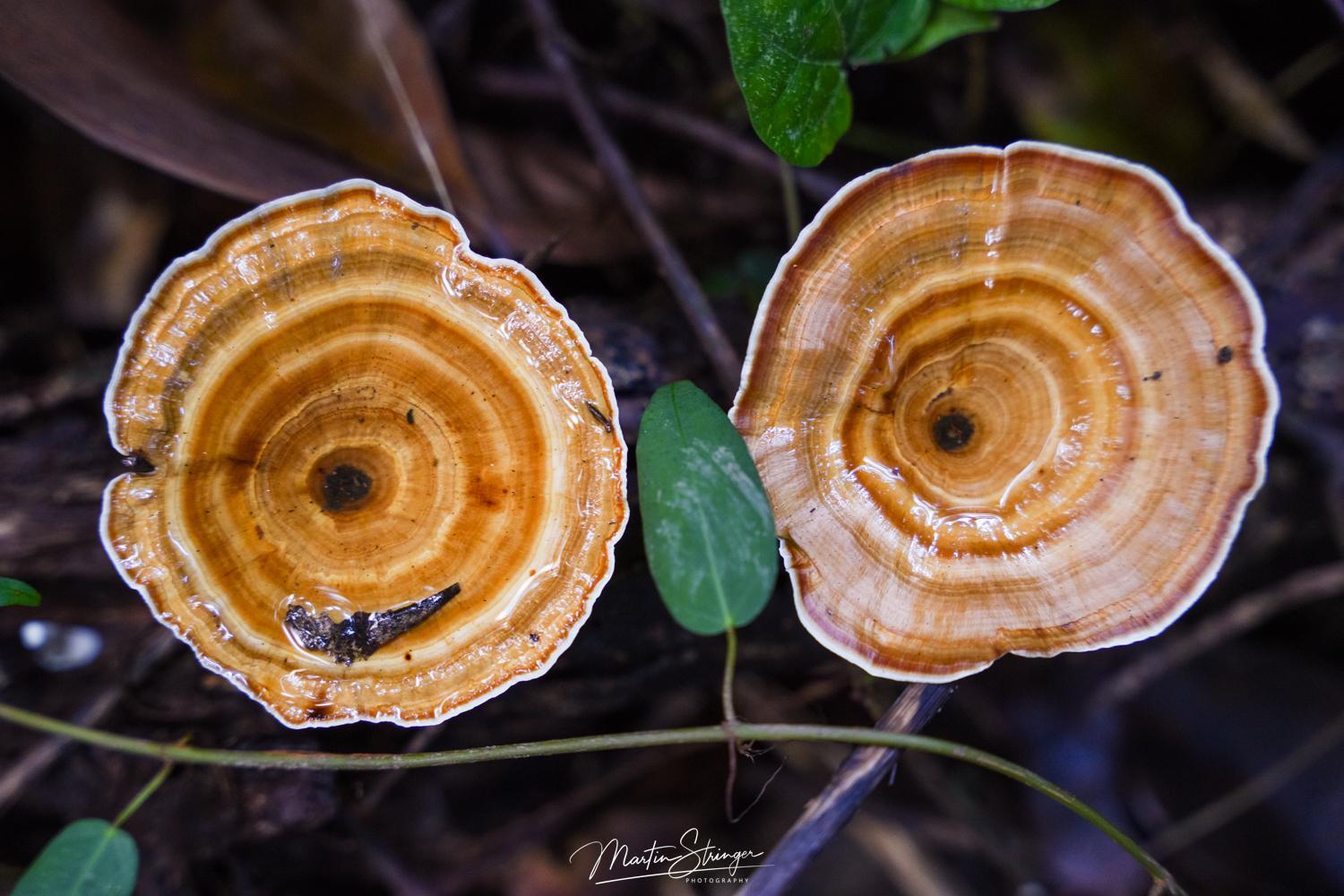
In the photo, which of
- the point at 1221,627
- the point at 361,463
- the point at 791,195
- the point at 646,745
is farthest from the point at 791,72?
the point at 1221,627

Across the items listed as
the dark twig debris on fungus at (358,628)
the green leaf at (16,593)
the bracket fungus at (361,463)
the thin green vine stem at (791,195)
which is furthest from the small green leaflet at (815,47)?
the green leaf at (16,593)

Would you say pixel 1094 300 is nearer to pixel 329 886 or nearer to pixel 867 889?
pixel 867 889

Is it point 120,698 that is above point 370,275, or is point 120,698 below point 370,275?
below

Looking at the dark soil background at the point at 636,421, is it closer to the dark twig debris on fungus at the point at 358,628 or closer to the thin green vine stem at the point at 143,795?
the thin green vine stem at the point at 143,795

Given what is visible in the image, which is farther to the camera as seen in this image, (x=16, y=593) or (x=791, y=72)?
(x=791, y=72)

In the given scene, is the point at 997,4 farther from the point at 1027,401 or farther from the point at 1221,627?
the point at 1221,627

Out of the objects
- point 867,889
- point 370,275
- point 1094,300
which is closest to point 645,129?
point 370,275
